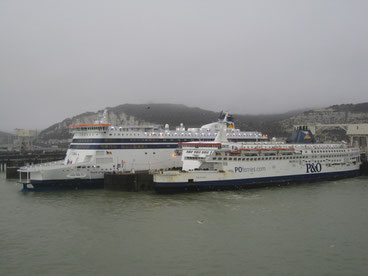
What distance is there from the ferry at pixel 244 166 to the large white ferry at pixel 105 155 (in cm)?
446

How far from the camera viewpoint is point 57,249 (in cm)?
1546

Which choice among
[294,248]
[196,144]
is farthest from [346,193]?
[294,248]

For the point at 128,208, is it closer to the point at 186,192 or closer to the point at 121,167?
the point at 186,192

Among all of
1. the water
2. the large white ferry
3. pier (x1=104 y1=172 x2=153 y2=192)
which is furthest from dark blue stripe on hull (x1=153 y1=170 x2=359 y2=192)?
the large white ferry

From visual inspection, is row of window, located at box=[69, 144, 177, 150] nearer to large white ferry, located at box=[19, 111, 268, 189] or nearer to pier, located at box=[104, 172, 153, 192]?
large white ferry, located at box=[19, 111, 268, 189]

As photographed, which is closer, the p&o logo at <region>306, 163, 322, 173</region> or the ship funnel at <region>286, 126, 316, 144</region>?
the p&o logo at <region>306, 163, 322, 173</region>

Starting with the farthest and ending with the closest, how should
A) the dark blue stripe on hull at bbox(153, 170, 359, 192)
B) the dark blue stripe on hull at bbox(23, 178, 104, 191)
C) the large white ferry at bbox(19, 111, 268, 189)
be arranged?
the large white ferry at bbox(19, 111, 268, 189)
the dark blue stripe on hull at bbox(23, 178, 104, 191)
the dark blue stripe on hull at bbox(153, 170, 359, 192)

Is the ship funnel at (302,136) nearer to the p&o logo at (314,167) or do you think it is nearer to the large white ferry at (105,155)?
the p&o logo at (314,167)

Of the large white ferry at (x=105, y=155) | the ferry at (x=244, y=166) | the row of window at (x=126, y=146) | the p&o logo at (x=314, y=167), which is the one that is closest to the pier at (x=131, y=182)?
the ferry at (x=244, y=166)

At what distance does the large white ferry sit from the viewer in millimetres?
30231

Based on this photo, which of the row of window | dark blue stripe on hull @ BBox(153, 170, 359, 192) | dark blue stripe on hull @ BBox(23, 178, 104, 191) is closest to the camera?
dark blue stripe on hull @ BBox(153, 170, 359, 192)

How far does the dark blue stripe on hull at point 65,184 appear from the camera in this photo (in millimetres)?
29875

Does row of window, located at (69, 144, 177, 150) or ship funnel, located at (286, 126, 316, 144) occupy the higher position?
ship funnel, located at (286, 126, 316, 144)

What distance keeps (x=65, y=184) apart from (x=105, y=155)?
180 inches
